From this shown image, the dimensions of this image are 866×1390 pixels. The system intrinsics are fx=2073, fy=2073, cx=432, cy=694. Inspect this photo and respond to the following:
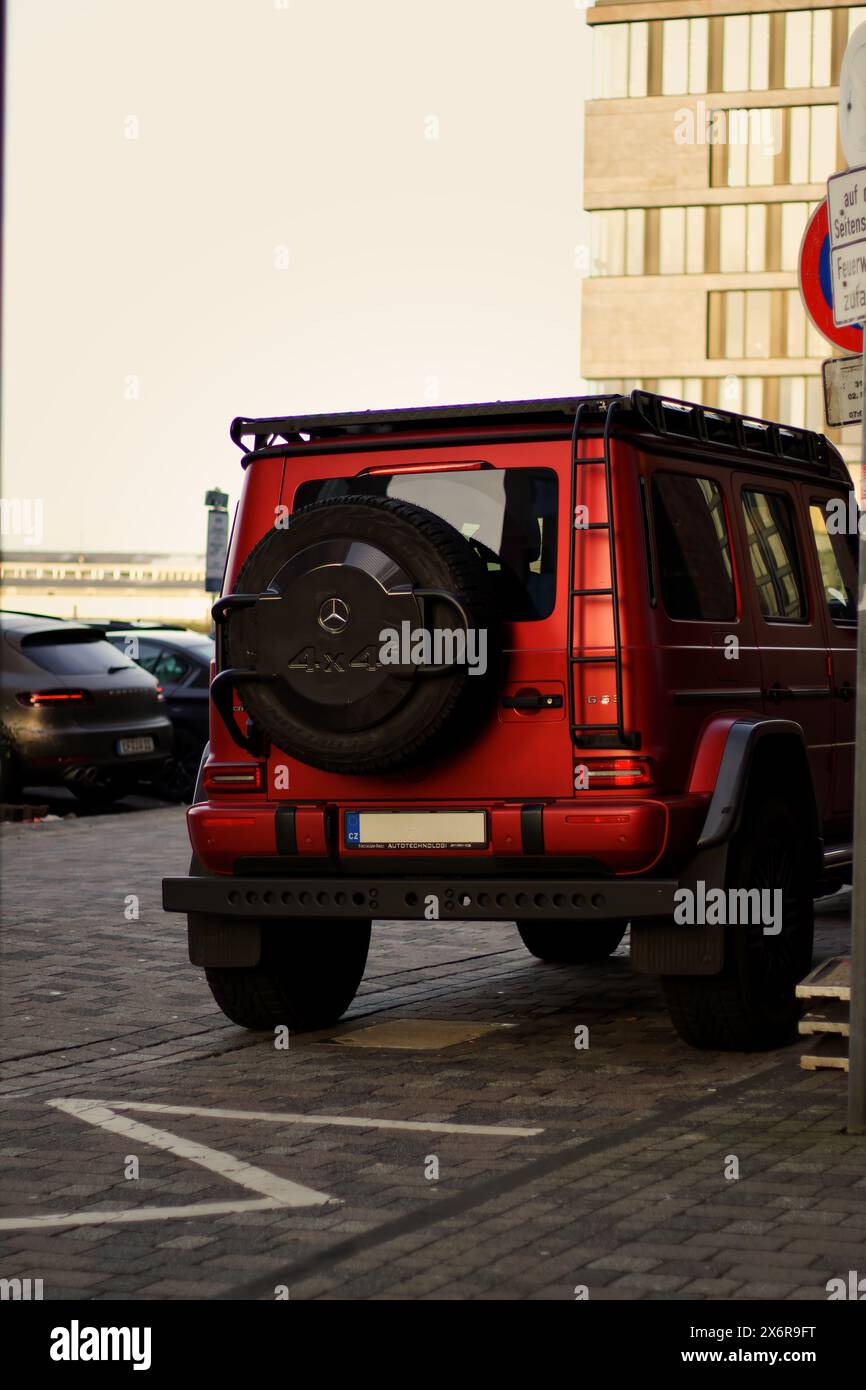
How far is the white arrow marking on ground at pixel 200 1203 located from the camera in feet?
17.9

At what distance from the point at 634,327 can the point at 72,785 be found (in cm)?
6383

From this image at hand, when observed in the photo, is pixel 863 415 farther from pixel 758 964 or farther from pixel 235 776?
pixel 235 776

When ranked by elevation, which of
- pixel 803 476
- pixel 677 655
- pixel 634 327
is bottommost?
pixel 677 655

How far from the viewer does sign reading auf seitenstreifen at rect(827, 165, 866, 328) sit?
6508 mm

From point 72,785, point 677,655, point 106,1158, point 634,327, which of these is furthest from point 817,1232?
point 634,327

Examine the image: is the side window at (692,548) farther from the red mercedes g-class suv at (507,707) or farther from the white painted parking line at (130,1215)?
the white painted parking line at (130,1215)

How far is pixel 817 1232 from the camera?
5.17m

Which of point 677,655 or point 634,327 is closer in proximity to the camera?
point 677,655

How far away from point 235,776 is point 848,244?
293cm

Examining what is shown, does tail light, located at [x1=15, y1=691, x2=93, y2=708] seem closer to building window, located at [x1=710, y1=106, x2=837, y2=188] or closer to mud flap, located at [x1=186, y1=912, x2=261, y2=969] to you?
mud flap, located at [x1=186, y1=912, x2=261, y2=969]

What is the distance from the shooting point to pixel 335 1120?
21.8ft

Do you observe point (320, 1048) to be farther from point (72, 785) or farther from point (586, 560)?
point (72, 785)

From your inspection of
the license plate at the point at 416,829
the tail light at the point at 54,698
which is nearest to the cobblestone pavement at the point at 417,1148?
the license plate at the point at 416,829

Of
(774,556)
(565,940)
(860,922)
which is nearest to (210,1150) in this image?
(860,922)
